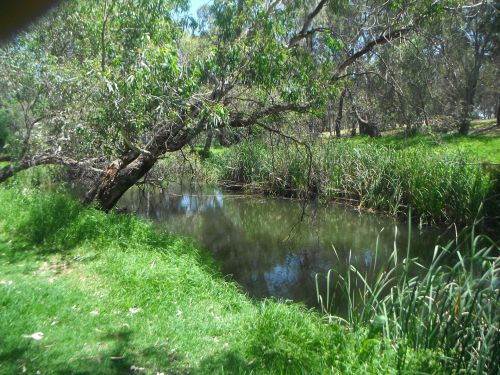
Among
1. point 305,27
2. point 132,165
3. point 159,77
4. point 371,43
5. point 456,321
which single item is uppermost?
point 305,27

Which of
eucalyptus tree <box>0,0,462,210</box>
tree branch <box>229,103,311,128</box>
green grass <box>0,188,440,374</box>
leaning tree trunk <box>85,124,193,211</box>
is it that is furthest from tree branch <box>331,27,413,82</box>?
green grass <box>0,188,440,374</box>

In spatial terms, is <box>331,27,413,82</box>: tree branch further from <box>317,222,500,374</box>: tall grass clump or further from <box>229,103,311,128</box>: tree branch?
<box>317,222,500,374</box>: tall grass clump

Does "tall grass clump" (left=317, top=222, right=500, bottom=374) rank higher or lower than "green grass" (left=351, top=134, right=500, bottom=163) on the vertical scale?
lower

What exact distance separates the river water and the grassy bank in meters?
0.48

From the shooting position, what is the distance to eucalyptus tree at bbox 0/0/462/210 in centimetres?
666

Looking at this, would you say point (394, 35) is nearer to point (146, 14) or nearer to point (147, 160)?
point (146, 14)

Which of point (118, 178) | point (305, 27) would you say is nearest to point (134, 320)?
point (118, 178)

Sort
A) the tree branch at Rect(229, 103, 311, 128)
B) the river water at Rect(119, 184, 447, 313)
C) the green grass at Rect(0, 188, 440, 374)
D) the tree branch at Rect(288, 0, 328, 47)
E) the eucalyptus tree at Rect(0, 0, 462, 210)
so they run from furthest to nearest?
the river water at Rect(119, 184, 447, 313)
the tree branch at Rect(288, 0, 328, 47)
the tree branch at Rect(229, 103, 311, 128)
the eucalyptus tree at Rect(0, 0, 462, 210)
the green grass at Rect(0, 188, 440, 374)

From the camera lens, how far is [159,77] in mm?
6250

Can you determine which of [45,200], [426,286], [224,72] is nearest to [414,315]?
[426,286]

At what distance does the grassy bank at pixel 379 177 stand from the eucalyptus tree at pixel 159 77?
79.9 inches

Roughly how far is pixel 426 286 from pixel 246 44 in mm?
4484

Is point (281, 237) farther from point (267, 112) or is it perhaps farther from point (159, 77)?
point (159, 77)

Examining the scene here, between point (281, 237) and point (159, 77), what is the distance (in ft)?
21.3
